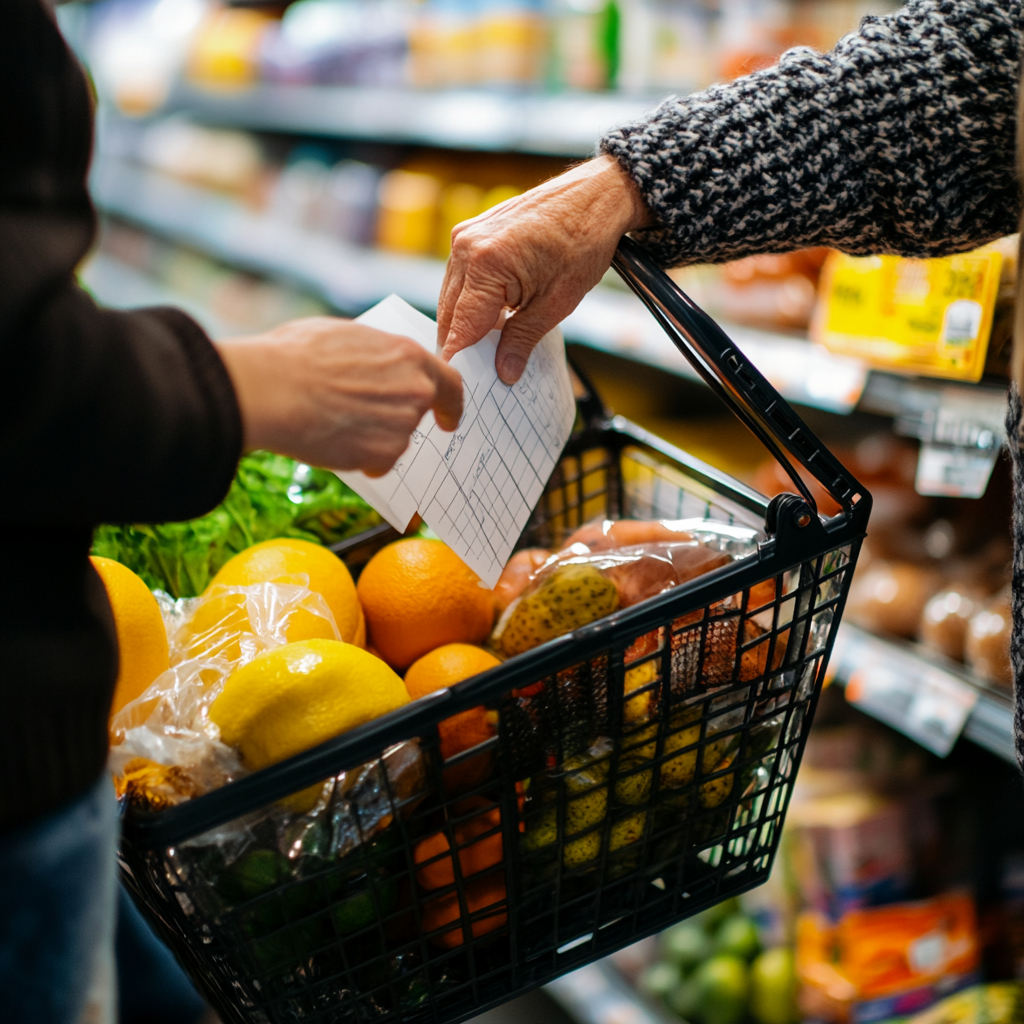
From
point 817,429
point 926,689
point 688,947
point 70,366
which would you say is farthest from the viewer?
point 817,429

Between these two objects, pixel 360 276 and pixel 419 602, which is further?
pixel 360 276

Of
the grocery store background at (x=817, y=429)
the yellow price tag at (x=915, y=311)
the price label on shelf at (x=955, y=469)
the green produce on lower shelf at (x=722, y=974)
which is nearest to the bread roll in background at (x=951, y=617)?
the grocery store background at (x=817, y=429)

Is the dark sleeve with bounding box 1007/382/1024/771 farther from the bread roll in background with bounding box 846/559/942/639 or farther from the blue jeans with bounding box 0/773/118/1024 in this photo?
the bread roll in background with bounding box 846/559/942/639

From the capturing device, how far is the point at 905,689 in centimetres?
129

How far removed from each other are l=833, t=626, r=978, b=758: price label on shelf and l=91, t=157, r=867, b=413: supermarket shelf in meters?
0.35

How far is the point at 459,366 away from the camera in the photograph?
657mm

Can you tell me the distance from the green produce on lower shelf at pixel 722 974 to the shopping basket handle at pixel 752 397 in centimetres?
122

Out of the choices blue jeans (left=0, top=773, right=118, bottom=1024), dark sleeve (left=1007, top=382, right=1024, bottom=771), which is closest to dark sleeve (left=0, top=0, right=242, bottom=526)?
blue jeans (left=0, top=773, right=118, bottom=1024)

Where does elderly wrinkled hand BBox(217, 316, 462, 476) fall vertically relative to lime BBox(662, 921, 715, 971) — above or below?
above

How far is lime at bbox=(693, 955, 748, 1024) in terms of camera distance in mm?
1592

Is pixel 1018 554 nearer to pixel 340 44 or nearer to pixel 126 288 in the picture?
pixel 340 44

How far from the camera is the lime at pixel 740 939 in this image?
1.66m

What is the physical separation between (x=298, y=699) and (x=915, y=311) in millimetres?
999

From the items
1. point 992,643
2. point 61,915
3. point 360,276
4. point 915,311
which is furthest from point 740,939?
point 360,276
